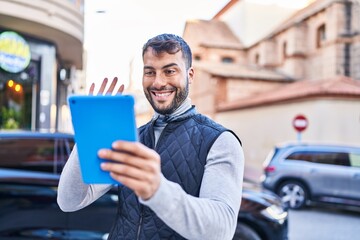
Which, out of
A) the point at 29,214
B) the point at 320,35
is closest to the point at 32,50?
the point at 29,214

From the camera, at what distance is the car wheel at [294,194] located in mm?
9852

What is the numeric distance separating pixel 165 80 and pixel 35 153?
3.41m

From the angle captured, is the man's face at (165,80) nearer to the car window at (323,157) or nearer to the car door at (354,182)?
the car door at (354,182)

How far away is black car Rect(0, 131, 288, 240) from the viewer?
13.1 ft

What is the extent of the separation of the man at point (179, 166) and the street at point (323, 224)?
6030 millimetres

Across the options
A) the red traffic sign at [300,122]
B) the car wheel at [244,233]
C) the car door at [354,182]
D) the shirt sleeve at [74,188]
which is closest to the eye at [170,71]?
the shirt sleeve at [74,188]

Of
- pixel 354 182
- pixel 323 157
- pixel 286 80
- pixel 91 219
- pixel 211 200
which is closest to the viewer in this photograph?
pixel 211 200

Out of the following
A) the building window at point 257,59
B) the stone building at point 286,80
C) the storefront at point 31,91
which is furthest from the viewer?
the building window at point 257,59

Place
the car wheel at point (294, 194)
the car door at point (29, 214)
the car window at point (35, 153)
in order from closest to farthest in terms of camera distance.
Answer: the car door at point (29, 214)
the car window at point (35, 153)
the car wheel at point (294, 194)

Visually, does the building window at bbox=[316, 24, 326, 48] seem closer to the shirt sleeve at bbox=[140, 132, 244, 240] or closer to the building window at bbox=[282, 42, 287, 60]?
the building window at bbox=[282, 42, 287, 60]

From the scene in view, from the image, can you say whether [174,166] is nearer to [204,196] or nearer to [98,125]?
[204,196]

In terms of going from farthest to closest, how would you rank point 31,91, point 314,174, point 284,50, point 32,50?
point 284,50
point 31,91
point 32,50
point 314,174

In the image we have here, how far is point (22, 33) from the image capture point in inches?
485

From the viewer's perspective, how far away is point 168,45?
4.70ft
